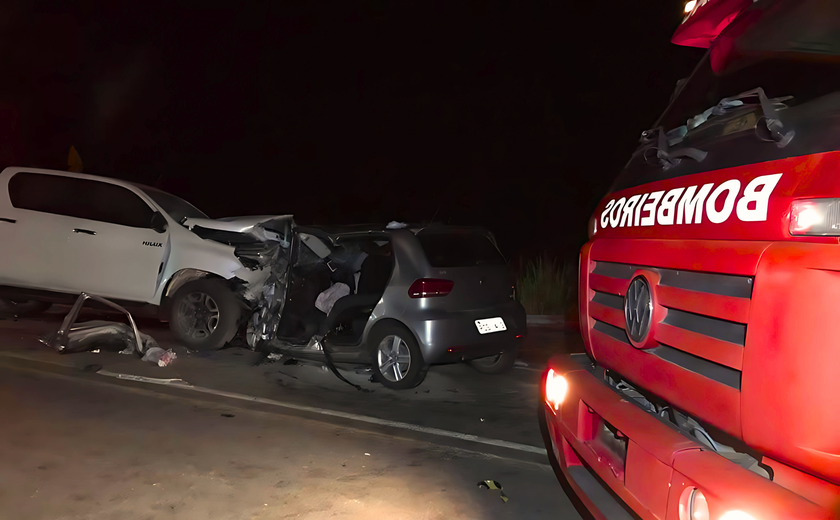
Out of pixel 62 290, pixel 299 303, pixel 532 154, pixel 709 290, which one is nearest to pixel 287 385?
pixel 299 303

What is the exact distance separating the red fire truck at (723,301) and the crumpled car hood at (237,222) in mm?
4859

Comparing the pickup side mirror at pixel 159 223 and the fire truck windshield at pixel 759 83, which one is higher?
the fire truck windshield at pixel 759 83

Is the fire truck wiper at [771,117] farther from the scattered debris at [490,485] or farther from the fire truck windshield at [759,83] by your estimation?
the scattered debris at [490,485]

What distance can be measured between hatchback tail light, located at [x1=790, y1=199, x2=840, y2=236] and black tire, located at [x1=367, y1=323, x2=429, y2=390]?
4591 millimetres

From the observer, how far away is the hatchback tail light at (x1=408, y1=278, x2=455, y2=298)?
6.33 meters

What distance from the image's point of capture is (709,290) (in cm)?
233

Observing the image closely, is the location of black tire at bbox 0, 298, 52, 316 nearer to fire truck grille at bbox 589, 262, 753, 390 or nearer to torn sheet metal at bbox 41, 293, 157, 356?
torn sheet metal at bbox 41, 293, 157, 356

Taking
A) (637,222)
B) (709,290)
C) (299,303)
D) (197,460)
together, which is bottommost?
(197,460)

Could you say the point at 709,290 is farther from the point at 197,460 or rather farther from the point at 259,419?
the point at 259,419

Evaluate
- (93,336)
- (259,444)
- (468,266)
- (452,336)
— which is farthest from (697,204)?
(93,336)

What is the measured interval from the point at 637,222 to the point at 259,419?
12.2 feet

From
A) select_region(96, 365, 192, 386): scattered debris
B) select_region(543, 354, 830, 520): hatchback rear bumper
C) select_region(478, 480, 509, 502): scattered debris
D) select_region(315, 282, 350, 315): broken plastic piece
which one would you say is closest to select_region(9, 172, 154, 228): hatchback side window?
select_region(96, 365, 192, 386): scattered debris

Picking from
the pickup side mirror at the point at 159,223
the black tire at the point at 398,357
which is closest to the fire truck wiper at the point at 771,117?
the black tire at the point at 398,357

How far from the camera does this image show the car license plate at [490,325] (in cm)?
649
